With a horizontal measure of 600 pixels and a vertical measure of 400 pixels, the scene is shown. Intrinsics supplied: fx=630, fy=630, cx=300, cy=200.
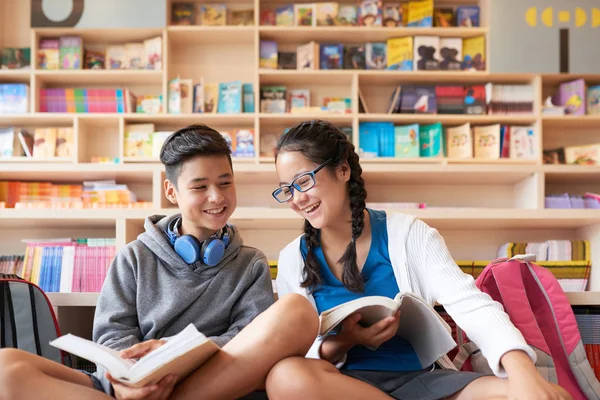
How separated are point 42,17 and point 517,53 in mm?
3032

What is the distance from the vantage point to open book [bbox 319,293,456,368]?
1176 mm

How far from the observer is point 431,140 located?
4102 millimetres

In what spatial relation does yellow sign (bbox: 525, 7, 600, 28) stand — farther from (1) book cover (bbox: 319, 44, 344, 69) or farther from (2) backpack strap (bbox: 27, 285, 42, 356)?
(2) backpack strap (bbox: 27, 285, 42, 356)

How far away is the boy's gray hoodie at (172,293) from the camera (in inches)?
58.1

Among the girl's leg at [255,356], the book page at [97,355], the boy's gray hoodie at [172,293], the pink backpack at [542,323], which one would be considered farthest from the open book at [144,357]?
the pink backpack at [542,323]

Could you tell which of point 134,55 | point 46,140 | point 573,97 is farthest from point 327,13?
point 46,140

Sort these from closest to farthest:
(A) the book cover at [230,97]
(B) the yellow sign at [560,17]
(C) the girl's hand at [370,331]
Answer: (C) the girl's hand at [370,331], (B) the yellow sign at [560,17], (A) the book cover at [230,97]

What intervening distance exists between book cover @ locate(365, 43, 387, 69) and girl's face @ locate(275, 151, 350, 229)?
2759 millimetres

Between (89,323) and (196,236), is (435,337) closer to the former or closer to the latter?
(196,236)

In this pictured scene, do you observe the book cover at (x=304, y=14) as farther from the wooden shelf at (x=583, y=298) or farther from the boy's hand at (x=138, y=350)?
the boy's hand at (x=138, y=350)

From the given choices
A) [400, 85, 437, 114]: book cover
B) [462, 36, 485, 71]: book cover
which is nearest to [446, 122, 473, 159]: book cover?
[400, 85, 437, 114]: book cover

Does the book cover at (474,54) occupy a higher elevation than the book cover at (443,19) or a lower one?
lower

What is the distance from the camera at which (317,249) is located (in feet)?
5.13

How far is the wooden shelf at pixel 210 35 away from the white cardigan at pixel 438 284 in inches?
109
